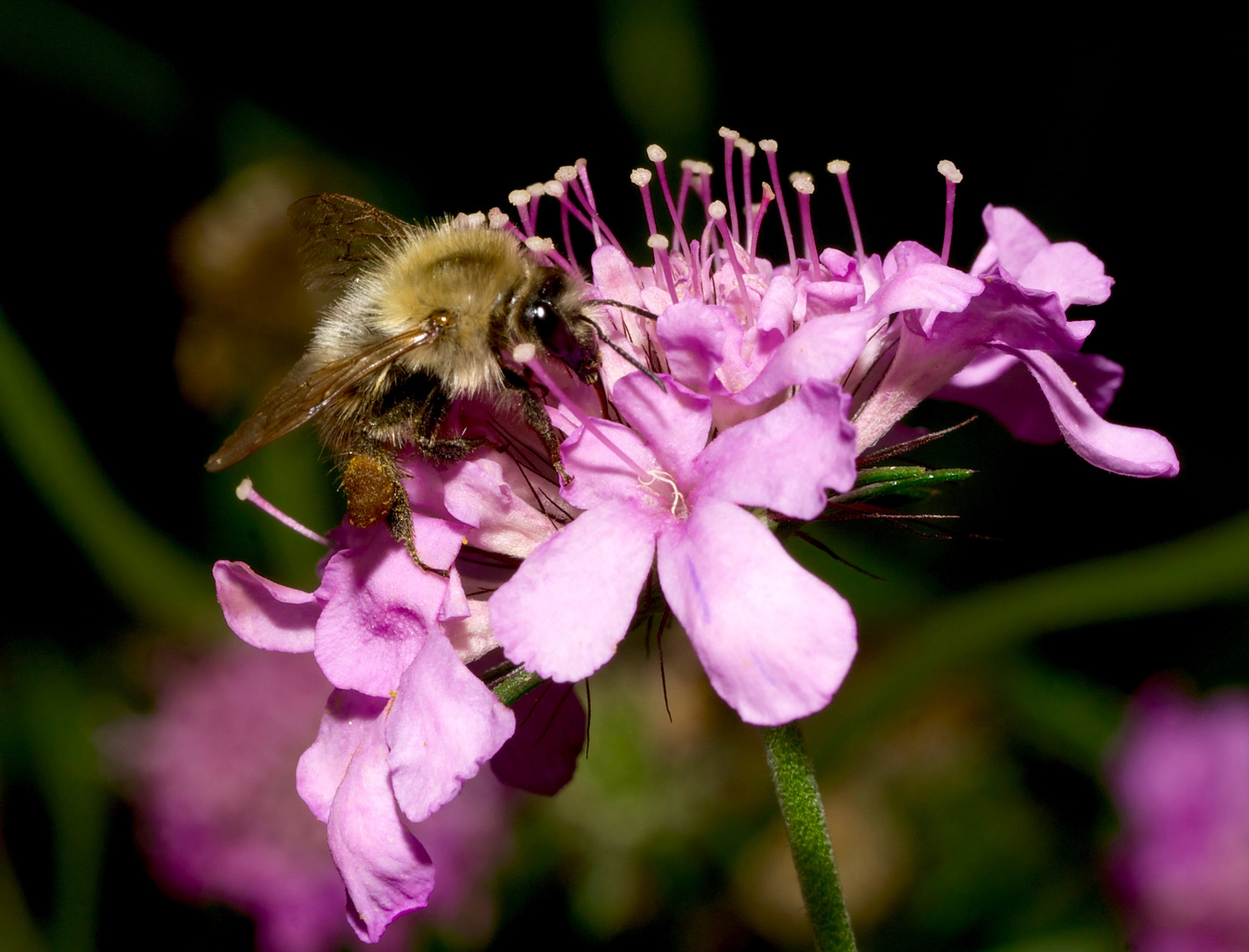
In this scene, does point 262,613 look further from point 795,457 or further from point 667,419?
point 795,457

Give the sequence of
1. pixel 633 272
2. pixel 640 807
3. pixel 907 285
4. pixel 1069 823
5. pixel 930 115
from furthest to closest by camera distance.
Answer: pixel 930 115 → pixel 1069 823 → pixel 640 807 → pixel 633 272 → pixel 907 285

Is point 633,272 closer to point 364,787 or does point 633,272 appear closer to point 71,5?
point 364,787

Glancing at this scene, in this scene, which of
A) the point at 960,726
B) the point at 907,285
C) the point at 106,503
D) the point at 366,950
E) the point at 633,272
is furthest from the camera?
the point at 106,503

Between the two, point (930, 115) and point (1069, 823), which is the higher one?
point (930, 115)

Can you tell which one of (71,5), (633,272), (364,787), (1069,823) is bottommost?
(1069,823)

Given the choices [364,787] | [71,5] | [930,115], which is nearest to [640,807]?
[364,787]

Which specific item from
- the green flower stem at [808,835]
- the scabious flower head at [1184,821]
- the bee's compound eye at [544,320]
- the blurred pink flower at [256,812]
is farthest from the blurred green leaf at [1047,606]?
the bee's compound eye at [544,320]

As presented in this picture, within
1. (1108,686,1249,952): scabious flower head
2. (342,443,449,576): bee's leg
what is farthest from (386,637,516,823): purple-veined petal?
(1108,686,1249,952): scabious flower head
